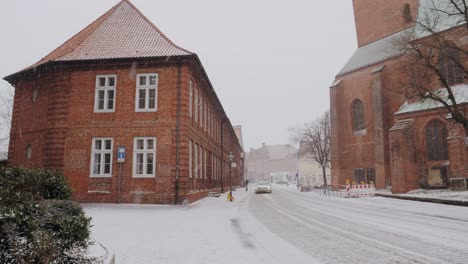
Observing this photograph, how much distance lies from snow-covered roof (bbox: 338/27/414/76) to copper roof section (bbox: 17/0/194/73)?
82.9ft

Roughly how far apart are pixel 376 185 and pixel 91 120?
26.6 metres

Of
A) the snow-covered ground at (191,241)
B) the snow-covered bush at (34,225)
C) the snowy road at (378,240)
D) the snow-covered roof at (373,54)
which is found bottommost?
the snow-covered ground at (191,241)

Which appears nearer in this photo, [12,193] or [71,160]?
[12,193]

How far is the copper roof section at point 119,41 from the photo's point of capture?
20.6 m

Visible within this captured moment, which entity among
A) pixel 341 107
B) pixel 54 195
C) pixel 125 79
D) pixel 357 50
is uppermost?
pixel 357 50

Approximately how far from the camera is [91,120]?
20219mm

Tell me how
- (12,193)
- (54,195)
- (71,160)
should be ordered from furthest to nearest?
(71,160), (54,195), (12,193)

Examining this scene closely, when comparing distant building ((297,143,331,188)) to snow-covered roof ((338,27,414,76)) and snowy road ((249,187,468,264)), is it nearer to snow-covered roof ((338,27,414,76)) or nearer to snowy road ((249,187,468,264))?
snow-covered roof ((338,27,414,76))

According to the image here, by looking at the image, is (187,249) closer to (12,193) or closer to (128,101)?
(12,193)

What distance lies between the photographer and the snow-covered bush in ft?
14.3

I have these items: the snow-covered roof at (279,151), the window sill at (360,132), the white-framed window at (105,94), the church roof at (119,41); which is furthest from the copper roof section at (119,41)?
A: the snow-covered roof at (279,151)

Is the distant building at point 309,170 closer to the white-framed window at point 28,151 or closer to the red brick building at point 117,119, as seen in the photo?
the red brick building at point 117,119

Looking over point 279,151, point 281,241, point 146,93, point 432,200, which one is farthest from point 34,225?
point 279,151

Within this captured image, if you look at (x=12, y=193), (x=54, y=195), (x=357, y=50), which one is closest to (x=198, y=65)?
(x=54, y=195)
